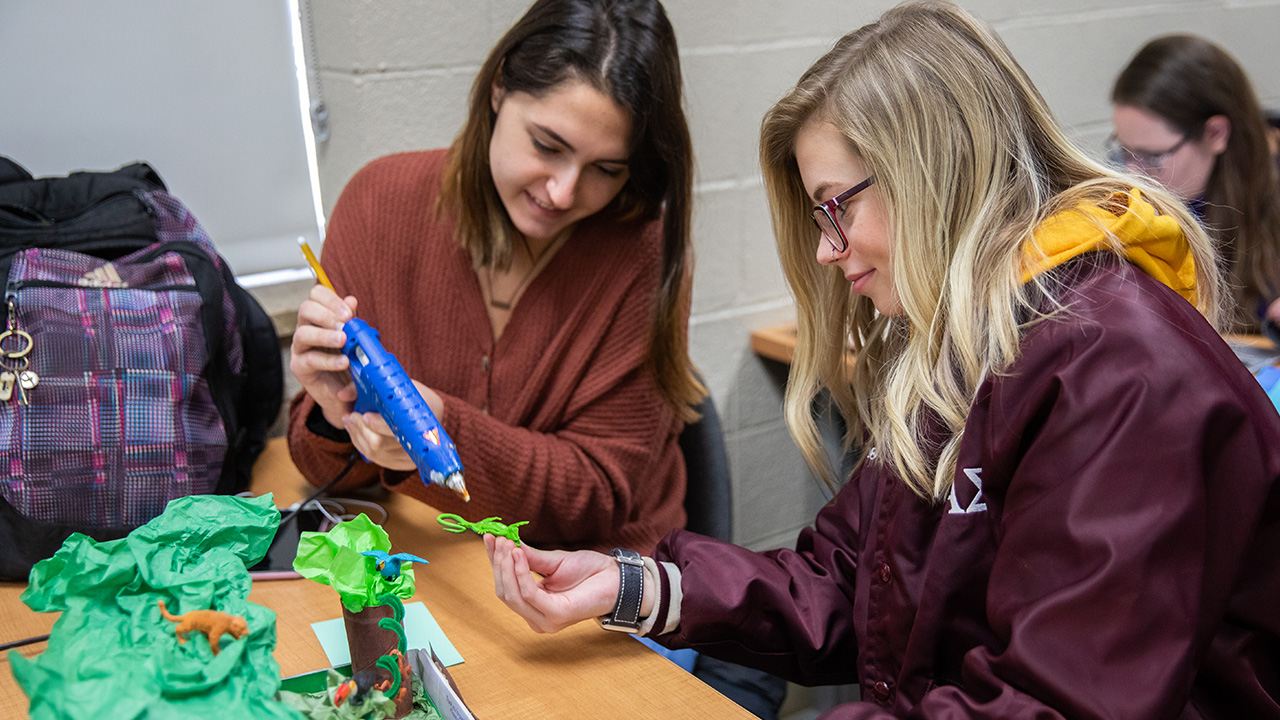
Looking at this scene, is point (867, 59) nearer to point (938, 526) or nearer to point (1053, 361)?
point (1053, 361)

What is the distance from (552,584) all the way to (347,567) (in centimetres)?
24

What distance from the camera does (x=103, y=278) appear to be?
1183 mm

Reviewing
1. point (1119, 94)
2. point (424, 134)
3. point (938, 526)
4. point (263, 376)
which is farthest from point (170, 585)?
point (1119, 94)

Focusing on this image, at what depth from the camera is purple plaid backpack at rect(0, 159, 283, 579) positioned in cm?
109

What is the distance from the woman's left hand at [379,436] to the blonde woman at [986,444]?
9.5 inches

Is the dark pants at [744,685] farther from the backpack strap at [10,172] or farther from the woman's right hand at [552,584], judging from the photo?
the backpack strap at [10,172]

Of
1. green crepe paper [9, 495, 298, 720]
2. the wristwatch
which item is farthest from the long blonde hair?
green crepe paper [9, 495, 298, 720]

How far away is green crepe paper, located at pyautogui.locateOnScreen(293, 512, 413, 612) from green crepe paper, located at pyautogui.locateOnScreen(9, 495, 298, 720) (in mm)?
53

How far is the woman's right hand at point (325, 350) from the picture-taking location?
1.09m

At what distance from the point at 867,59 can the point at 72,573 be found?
751 millimetres

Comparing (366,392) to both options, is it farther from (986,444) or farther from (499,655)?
(986,444)

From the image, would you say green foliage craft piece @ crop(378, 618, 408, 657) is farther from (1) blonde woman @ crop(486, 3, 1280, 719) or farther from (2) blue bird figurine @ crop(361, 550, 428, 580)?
(1) blonde woman @ crop(486, 3, 1280, 719)

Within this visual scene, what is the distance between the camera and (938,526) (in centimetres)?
86

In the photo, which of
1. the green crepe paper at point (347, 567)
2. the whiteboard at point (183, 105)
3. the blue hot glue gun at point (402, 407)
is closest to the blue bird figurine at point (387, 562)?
the green crepe paper at point (347, 567)
